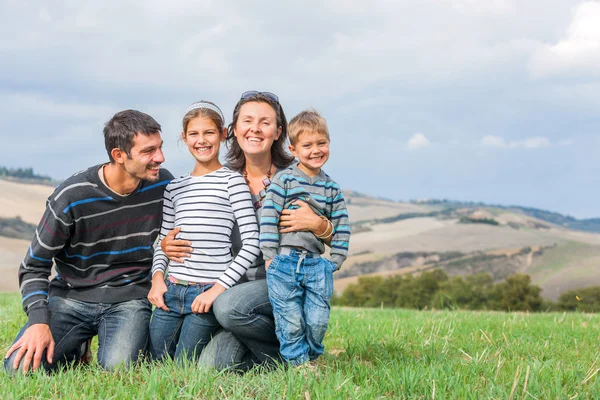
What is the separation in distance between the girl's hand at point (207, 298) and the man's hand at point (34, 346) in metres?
1.17

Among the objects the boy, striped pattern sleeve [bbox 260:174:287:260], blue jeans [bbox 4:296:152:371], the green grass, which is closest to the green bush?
the green grass

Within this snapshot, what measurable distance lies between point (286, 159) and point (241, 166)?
37 cm

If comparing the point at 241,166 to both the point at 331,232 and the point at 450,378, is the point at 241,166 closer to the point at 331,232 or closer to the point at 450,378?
the point at 331,232

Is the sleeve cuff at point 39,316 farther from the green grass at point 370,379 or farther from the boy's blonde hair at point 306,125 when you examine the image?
the boy's blonde hair at point 306,125

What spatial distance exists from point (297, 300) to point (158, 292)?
115 cm

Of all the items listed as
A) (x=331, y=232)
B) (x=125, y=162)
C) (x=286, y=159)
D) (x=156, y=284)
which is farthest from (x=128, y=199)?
(x=331, y=232)

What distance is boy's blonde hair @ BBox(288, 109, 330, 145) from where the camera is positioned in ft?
14.2

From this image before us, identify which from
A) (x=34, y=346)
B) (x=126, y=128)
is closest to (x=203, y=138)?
(x=126, y=128)

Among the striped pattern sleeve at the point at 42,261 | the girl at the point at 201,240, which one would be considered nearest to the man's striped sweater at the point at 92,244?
the striped pattern sleeve at the point at 42,261

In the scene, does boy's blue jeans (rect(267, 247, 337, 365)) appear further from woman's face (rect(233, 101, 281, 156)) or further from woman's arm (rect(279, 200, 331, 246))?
woman's face (rect(233, 101, 281, 156))

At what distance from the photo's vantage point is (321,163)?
14.4 ft

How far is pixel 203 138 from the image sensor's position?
15.0ft

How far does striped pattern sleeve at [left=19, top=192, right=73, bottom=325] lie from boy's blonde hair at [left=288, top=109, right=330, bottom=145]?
1.86 meters

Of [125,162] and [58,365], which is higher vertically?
[125,162]
